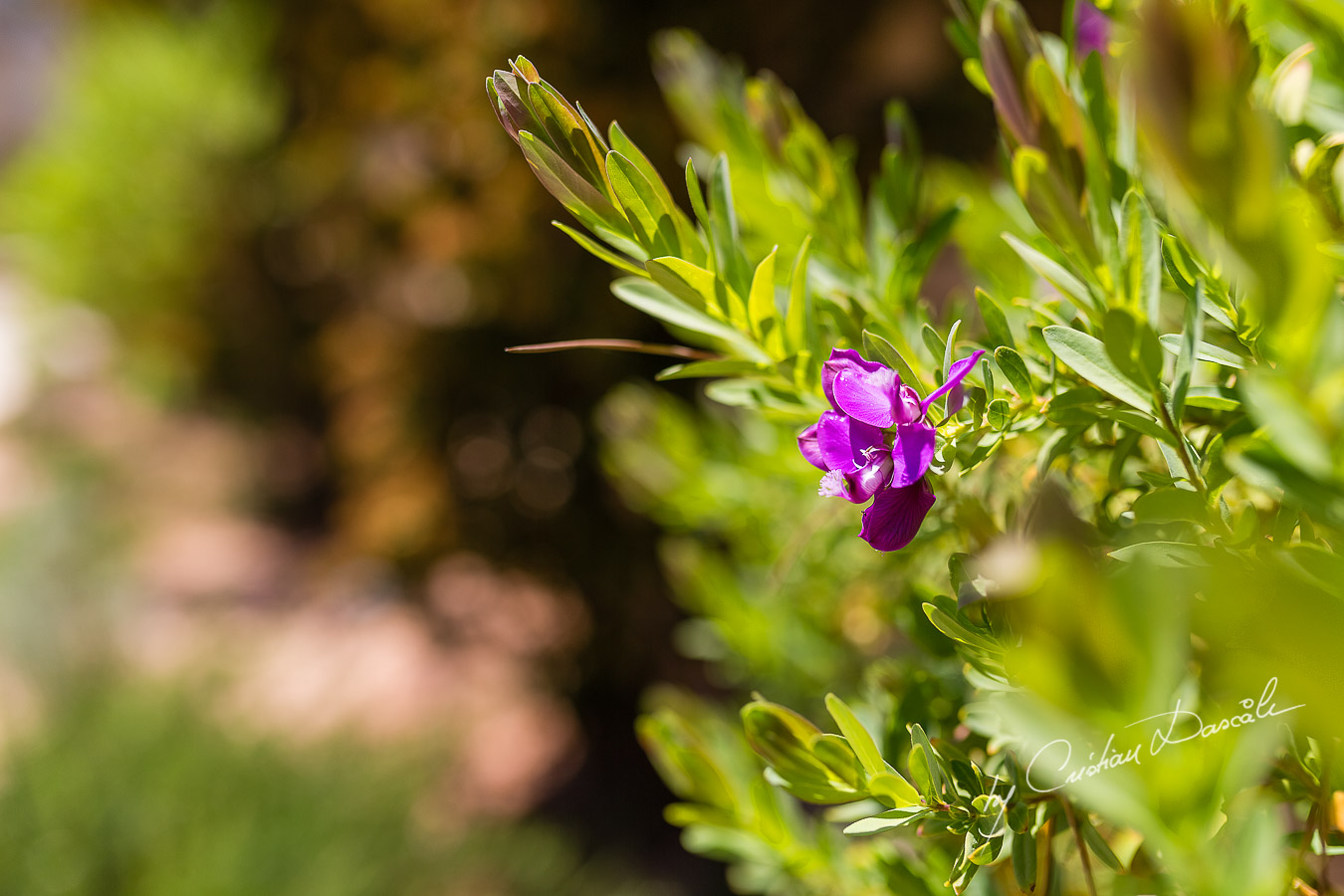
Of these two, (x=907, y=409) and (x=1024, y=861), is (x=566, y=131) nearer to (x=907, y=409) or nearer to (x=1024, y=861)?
(x=907, y=409)

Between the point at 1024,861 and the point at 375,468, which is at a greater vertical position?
the point at 1024,861

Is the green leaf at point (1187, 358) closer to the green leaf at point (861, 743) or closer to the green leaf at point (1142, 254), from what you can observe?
the green leaf at point (1142, 254)

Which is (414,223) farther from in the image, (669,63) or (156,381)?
(156,381)

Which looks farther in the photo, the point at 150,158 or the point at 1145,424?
the point at 150,158

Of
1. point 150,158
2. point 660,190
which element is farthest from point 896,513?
point 150,158

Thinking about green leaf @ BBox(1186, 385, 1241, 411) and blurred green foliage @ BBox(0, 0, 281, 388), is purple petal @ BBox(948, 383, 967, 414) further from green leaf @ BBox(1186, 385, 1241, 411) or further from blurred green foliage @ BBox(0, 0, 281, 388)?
blurred green foliage @ BBox(0, 0, 281, 388)

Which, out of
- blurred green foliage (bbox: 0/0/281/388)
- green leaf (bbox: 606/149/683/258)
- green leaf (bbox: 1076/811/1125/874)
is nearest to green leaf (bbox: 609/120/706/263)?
green leaf (bbox: 606/149/683/258)
